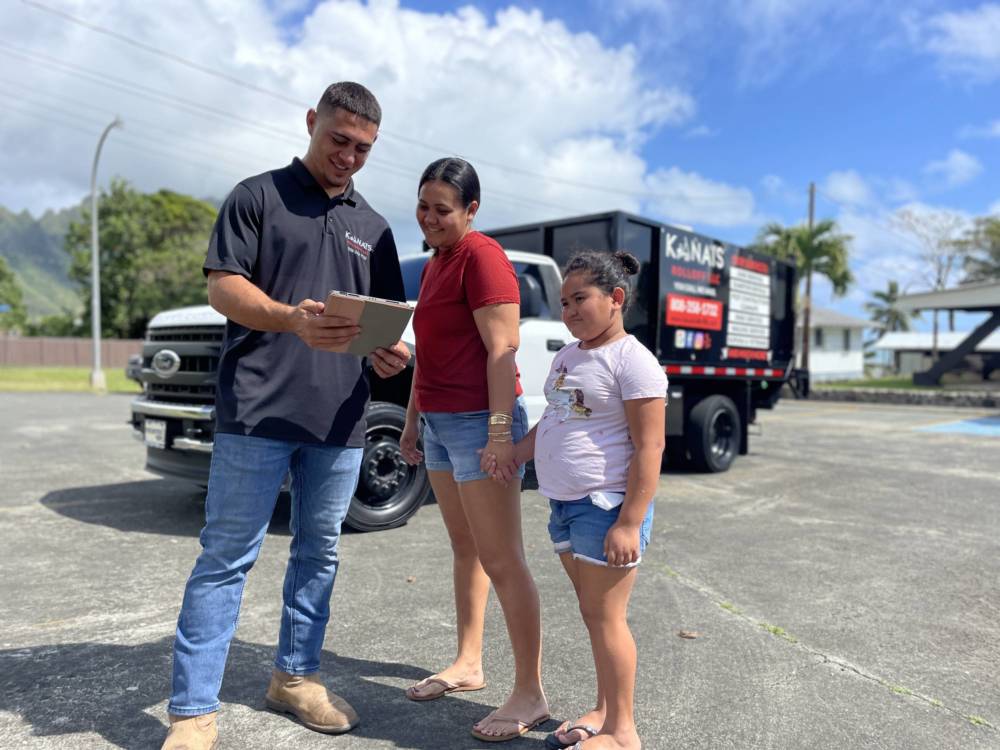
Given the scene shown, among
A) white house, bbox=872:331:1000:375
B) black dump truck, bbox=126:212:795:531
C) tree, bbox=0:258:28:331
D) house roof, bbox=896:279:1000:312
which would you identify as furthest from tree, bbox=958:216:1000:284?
tree, bbox=0:258:28:331

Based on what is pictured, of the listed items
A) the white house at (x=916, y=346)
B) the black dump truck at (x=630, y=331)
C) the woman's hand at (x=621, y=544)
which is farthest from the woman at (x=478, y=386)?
the white house at (x=916, y=346)

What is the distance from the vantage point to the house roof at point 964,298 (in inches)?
1084

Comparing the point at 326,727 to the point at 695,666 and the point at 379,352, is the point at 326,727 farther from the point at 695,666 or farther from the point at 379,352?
the point at 695,666

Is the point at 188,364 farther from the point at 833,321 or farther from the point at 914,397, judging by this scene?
the point at 833,321

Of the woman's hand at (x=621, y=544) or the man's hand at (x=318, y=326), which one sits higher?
the man's hand at (x=318, y=326)

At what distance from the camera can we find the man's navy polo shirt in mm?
2303

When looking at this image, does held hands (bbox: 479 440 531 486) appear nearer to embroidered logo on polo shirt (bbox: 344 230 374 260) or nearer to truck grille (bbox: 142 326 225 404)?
embroidered logo on polo shirt (bbox: 344 230 374 260)

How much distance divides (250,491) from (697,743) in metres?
1.64

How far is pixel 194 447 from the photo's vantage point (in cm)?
487

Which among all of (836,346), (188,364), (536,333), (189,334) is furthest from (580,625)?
(836,346)

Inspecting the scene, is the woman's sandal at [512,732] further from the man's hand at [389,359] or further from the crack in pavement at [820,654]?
the crack in pavement at [820,654]

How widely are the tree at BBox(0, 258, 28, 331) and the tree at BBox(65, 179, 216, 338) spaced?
93.6ft

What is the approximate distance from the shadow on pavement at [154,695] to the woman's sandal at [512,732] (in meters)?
0.02

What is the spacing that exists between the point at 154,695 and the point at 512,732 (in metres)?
1.29
